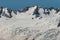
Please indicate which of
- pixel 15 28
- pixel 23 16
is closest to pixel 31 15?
pixel 23 16

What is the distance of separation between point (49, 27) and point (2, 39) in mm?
5930

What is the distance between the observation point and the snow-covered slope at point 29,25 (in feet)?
95.7

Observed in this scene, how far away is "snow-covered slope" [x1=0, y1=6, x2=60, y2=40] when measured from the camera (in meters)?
29.2

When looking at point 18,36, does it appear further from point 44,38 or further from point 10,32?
point 44,38

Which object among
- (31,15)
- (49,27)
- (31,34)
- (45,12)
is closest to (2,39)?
(31,34)

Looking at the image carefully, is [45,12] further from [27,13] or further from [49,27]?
[49,27]

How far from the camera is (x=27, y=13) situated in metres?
40.9

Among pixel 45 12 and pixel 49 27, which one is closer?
pixel 49 27

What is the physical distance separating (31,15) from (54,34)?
11.0 m

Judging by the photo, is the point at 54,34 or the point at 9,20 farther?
the point at 9,20

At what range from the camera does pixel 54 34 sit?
28.5m

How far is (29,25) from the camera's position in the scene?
33312 millimetres

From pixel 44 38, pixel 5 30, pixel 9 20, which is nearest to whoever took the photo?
pixel 44 38

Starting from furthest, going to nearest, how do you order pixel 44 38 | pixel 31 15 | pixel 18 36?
1. pixel 31 15
2. pixel 18 36
3. pixel 44 38
